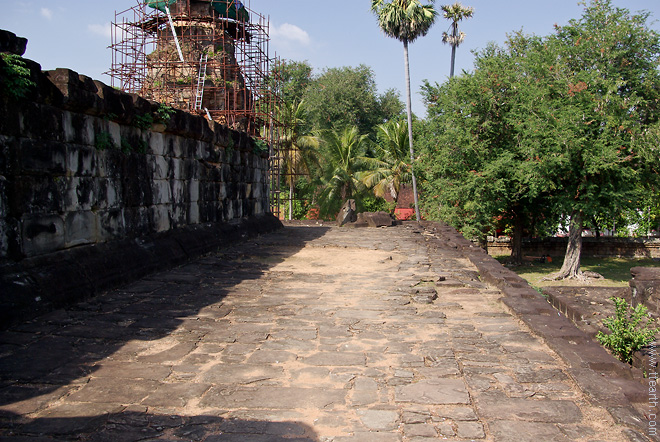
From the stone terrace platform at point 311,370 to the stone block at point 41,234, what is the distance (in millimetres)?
685

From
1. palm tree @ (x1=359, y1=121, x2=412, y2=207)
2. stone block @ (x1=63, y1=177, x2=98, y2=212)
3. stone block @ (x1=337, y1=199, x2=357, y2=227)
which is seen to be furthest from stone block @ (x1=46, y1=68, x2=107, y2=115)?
palm tree @ (x1=359, y1=121, x2=412, y2=207)

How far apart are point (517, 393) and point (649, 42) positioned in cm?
2008

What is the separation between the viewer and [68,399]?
9.77ft

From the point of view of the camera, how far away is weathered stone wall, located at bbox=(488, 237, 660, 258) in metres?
25.8

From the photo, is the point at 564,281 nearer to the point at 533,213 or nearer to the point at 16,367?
the point at 533,213

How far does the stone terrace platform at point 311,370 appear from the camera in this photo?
2.74m

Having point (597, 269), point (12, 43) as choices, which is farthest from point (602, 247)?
point (12, 43)

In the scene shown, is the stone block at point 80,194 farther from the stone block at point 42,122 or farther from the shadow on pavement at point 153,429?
the shadow on pavement at point 153,429

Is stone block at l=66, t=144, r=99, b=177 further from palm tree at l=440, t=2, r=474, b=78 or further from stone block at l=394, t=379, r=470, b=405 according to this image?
palm tree at l=440, t=2, r=474, b=78

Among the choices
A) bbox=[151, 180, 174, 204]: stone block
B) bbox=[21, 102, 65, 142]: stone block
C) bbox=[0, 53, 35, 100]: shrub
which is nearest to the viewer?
bbox=[0, 53, 35, 100]: shrub

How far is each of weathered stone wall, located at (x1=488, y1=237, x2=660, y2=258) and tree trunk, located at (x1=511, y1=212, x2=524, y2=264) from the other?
5.83ft

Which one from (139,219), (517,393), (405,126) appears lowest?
(517,393)

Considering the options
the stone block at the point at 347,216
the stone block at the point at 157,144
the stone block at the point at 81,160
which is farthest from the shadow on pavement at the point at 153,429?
the stone block at the point at 347,216

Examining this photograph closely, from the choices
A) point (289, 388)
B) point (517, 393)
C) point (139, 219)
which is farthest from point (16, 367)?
point (139, 219)
